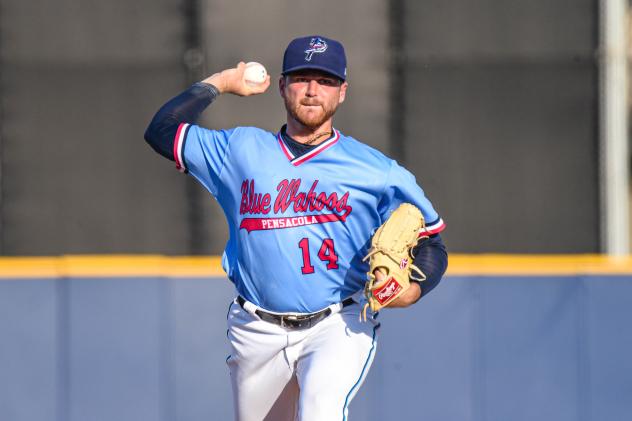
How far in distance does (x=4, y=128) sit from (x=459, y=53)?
2.52 m

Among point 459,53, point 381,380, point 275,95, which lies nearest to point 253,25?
point 275,95

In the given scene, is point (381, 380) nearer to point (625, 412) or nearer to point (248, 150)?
point (625, 412)

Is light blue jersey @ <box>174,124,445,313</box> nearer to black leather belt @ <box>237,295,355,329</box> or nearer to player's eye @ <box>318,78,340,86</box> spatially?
black leather belt @ <box>237,295,355,329</box>

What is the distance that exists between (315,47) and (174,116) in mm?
548

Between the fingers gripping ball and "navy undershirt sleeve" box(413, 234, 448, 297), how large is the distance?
0.18 ft

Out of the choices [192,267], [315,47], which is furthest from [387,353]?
[315,47]

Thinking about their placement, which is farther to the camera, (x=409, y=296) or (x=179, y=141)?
(x=179, y=141)

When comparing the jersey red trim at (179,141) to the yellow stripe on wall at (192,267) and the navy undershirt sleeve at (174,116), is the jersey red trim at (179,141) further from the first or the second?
A: the yellow stripe on wall at (192,267)

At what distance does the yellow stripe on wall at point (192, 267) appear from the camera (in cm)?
541

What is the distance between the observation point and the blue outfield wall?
536cm

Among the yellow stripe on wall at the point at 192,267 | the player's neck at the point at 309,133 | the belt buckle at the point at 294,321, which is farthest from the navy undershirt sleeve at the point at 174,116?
the yellow stripe on wall at the point at 192,267

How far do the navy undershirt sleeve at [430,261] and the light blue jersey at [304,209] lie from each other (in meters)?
0.05

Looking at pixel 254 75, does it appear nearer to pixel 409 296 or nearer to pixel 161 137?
pixel 161 137

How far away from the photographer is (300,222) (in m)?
3.78
